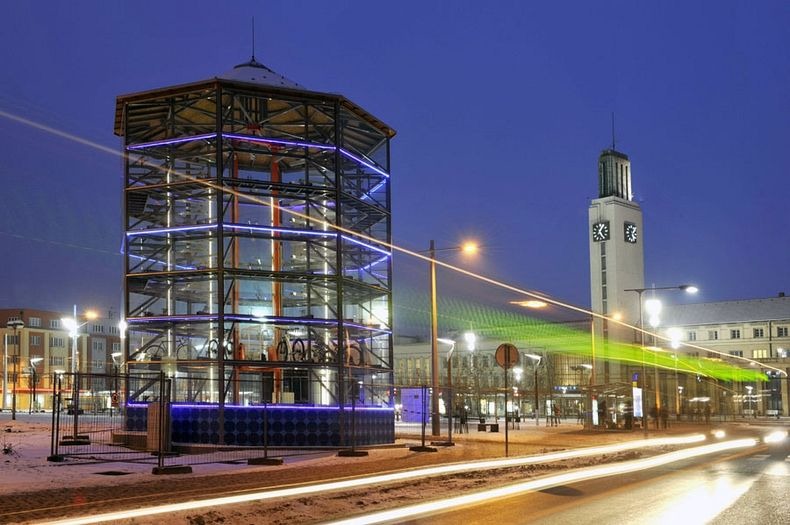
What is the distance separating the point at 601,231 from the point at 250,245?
A: 106 metres

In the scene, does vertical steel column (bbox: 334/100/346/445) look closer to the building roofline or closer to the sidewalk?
the building roofline

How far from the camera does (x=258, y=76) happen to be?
3941 cm

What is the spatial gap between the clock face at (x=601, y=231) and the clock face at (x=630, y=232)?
9.10 feet

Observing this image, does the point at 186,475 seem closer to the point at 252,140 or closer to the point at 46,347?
the point at 252,140

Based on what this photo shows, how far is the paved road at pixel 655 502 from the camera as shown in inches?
554

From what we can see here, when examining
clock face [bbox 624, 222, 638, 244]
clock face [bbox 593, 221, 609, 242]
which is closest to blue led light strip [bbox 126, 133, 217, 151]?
clock face [bbox 593, 221, 609, 242]

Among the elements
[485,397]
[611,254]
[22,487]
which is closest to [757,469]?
[22,487]

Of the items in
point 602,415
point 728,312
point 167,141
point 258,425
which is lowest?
point 602,415

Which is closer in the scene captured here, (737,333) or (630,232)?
(737,333)

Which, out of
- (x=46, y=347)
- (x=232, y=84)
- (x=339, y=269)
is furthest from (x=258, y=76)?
(x=46, y=347)

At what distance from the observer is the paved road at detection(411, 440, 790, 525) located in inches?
554

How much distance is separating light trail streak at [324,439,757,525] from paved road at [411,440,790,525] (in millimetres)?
423

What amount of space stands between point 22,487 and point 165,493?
319 cm

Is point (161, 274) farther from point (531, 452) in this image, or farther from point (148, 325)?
point (531, 452)
